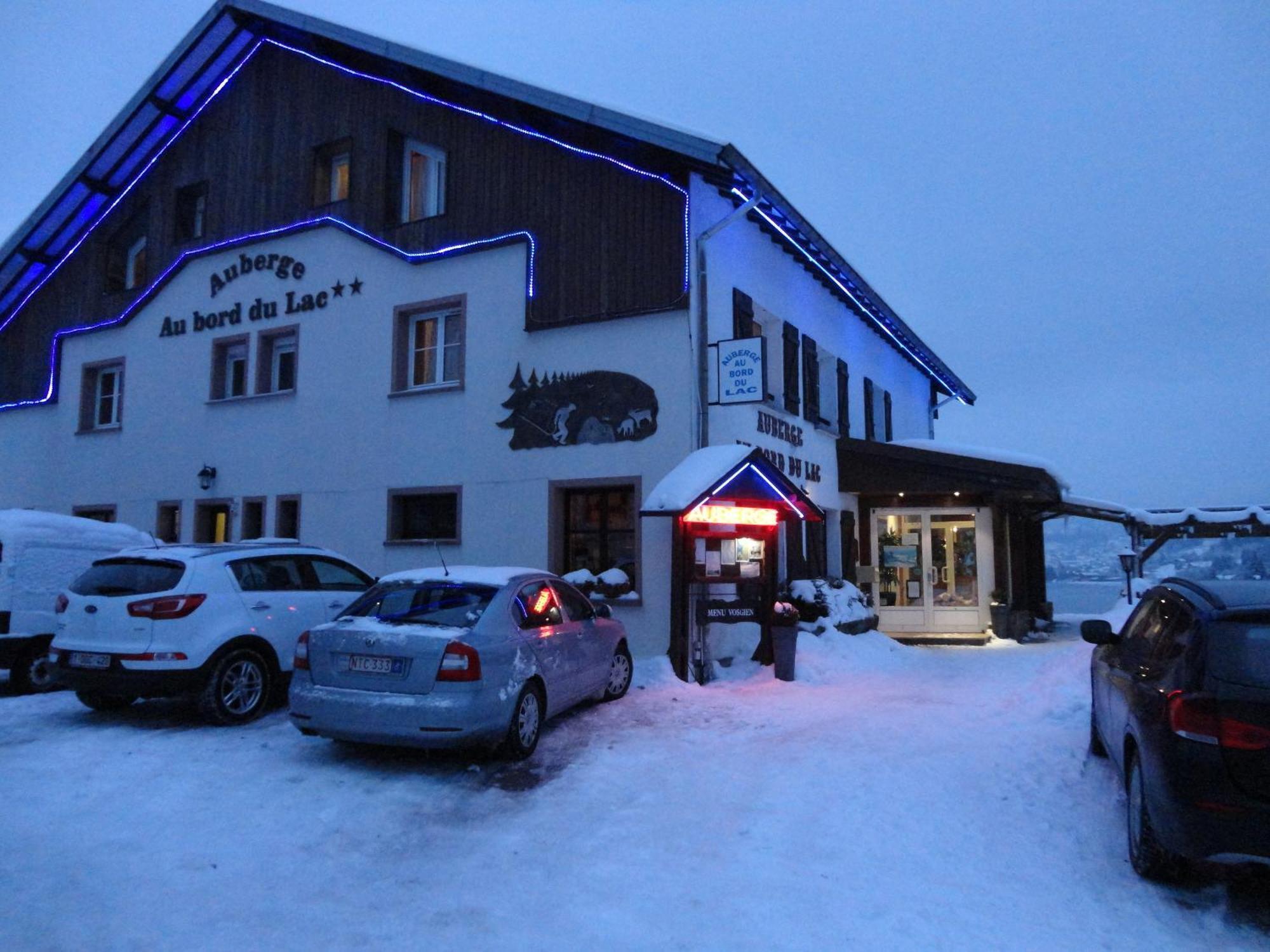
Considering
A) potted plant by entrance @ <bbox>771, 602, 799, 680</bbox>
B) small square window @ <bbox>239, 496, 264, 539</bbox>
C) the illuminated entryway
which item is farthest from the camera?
the illuminated entryway

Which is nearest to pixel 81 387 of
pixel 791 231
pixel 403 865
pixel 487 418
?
pixel 487 418

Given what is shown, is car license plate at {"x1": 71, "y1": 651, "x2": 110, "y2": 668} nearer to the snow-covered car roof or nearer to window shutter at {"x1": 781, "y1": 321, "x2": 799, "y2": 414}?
the snow-covered car roof

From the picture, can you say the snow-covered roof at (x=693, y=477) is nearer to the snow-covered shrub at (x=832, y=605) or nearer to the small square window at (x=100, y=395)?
the snow-covered shrub at (x=832, y=605)

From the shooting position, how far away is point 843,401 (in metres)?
18.6

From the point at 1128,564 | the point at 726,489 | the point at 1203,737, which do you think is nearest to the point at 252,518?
the point at 726,489

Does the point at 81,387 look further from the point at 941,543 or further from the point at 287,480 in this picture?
the point at 941,543

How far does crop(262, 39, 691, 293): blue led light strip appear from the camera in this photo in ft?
39.5

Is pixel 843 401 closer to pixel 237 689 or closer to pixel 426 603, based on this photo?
pixel 426 603

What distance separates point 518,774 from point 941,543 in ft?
46.9

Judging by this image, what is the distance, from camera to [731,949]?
159 inches

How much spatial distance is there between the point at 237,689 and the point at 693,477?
5.50 m

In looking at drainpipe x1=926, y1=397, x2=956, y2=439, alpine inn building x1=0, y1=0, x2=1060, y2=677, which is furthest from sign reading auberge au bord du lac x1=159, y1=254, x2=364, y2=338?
drainpipe x1=926, y1=397, x2=956, y2=439

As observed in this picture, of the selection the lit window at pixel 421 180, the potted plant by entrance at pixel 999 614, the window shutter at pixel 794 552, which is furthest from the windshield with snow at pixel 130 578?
the potted plant by entrance at pixel 999 614

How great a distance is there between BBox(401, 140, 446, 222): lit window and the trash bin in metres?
8.73
